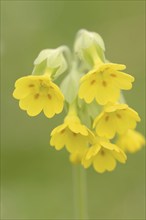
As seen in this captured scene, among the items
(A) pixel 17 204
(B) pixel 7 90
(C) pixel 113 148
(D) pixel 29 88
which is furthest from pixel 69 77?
(B) pixel 7 90

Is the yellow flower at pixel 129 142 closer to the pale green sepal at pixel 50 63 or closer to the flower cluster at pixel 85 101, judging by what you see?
the flower cluster at pixel 85 101

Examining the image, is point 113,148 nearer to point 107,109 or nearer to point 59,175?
point 107,109

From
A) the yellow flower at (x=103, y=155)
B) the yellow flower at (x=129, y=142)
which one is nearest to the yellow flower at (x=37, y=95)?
the yellow flower at (x=103, y=155)

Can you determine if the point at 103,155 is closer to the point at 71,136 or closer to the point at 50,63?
the point at 71,136

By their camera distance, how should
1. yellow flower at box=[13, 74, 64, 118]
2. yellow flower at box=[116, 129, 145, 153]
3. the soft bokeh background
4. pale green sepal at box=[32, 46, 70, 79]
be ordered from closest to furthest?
yellow flower at box=[13, 74, 64, 118], pale green sepal at box=[32, 46, 70, 79], yellow flower at box=[116, 129, 145, 153], the soft bokeh background

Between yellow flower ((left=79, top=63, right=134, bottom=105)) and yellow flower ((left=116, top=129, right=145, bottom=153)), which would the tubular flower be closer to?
yellow flower ((left=79, top=63, right=134, bottom=105))

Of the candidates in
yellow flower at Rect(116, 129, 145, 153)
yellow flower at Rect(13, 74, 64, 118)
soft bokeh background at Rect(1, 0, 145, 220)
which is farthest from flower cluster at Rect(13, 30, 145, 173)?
soft bokeh background at Rect(1, 0, 145, 220)
